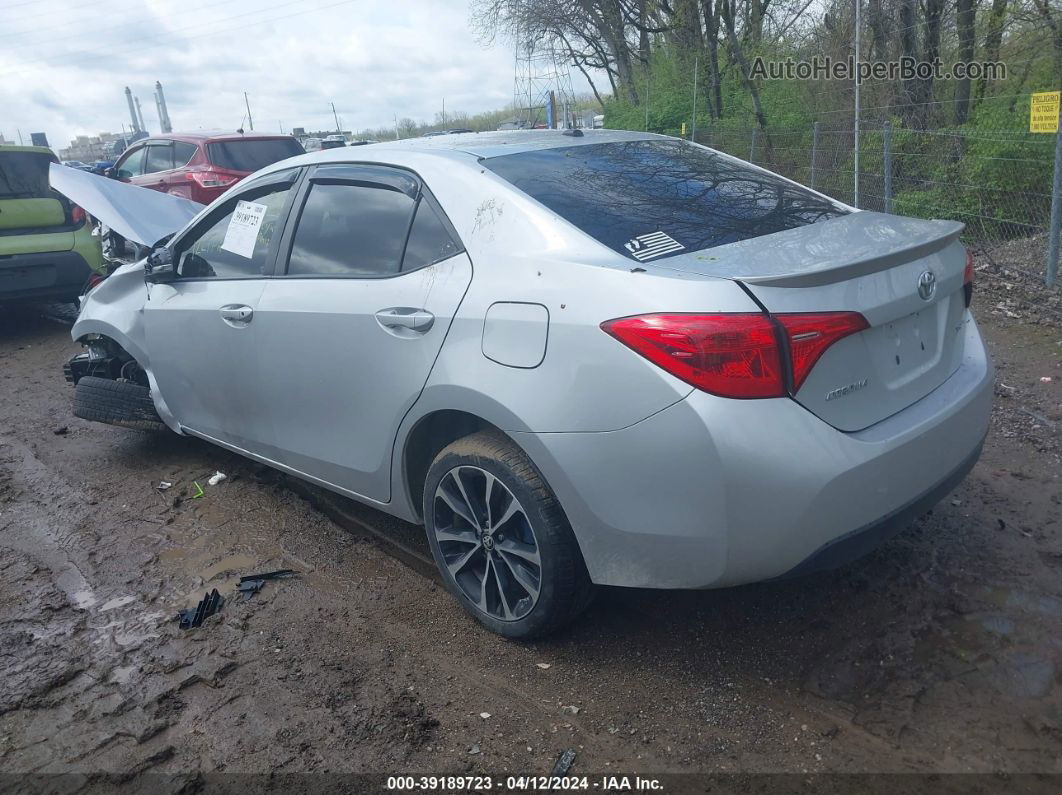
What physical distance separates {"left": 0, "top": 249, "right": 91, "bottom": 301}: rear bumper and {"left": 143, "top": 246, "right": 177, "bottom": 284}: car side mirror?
4717 millimetres

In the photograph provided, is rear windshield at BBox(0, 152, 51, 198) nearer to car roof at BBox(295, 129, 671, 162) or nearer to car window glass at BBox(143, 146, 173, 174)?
car window glass at BBox(143, 146, 173, 174)

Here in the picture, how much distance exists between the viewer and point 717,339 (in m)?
2.43

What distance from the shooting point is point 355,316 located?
11.0 feet

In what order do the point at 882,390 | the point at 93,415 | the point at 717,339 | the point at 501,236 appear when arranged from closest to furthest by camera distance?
the point at 717,339 < the point at 882,390 < the point at 501,236 < the point at 93,415

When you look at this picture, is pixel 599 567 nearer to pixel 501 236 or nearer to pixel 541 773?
pixel 541 773

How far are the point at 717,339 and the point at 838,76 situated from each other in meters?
12.5

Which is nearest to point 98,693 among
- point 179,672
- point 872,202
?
point 179,672

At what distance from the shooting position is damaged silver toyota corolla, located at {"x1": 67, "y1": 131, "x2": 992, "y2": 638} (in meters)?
2.46

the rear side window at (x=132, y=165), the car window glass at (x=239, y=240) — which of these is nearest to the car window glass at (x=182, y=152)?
the rear side window at (x=132, y=165)

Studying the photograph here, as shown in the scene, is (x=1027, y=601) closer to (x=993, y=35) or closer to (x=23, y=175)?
(x=23, y=175)

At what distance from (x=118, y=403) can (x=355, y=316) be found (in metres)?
2.36

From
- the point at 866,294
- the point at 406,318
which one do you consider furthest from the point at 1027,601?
the point at 406,318

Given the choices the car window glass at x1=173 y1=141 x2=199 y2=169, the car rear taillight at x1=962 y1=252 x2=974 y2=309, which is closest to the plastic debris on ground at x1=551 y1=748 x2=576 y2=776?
the car rear taillight at x1=962 y1=252 x2=974 y2=309

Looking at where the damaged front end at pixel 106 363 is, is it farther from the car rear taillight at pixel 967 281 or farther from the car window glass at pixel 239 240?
the car rear taillight at pixel 967 281
